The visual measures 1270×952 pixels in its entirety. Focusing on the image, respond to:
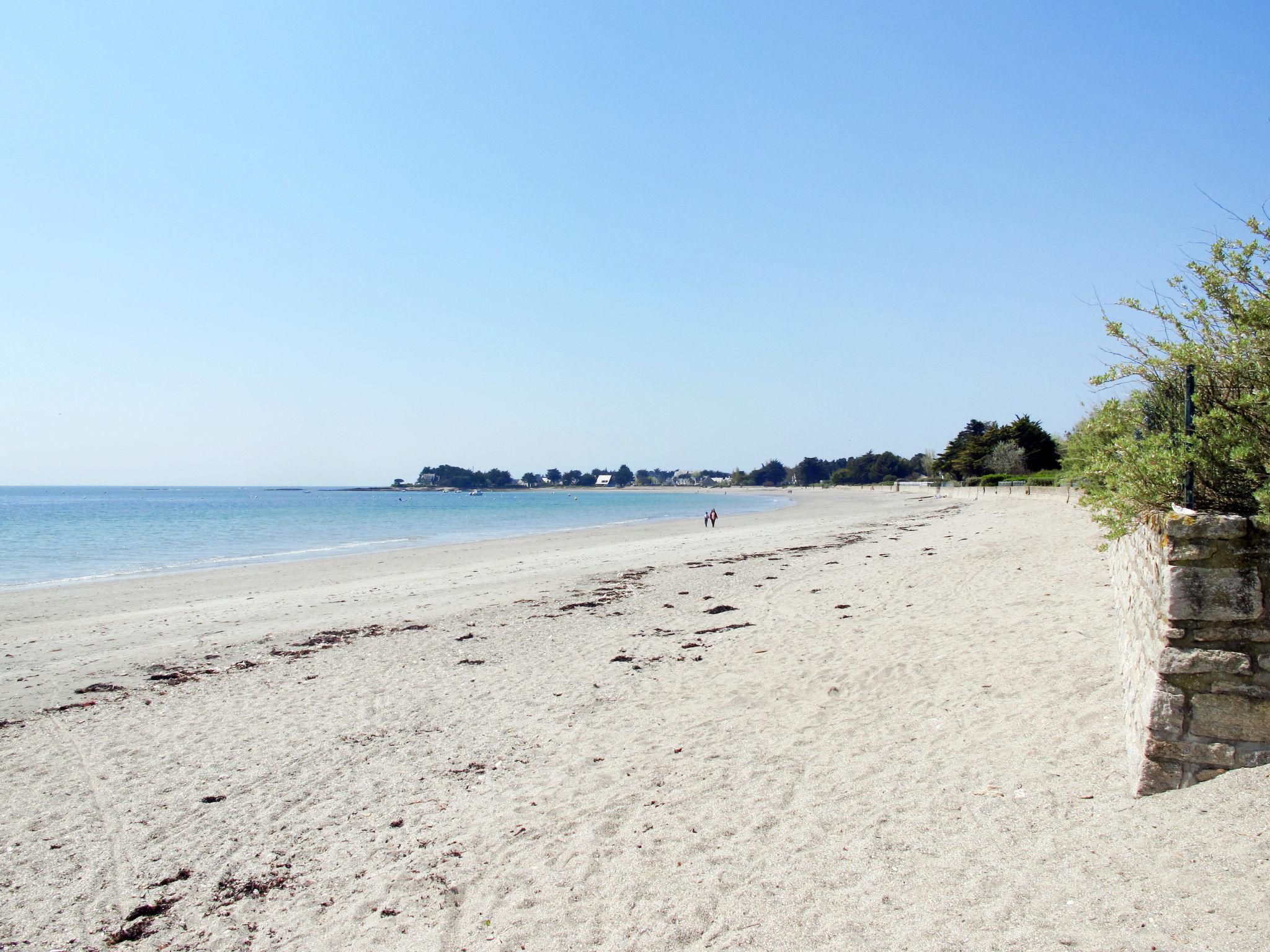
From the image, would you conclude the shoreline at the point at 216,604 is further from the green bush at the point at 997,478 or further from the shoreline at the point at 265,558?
the green bush at the point at 997,478

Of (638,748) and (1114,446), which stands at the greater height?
(1114,446)

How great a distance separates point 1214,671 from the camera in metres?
3.89

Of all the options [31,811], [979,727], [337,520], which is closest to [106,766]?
[31,811]

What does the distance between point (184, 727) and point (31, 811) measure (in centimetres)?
183

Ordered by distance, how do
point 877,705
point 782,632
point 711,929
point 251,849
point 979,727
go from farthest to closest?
point 782,632 → point 877,705 → point 979,727 → point 251,849 → point 711,929

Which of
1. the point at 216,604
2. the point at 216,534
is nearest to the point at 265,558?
the point at 216,604

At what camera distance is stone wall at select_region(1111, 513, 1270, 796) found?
3.80 meters

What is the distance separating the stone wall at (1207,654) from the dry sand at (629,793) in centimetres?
20

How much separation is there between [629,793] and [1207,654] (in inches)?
142

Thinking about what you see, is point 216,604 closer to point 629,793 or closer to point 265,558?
point 265,558

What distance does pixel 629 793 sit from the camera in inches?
205

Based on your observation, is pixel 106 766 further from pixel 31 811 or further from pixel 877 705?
pixel 877 705

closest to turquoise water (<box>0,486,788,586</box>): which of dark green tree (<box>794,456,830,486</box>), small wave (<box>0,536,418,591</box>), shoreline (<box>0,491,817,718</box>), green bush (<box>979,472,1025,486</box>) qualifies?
small wave (<box>0,536,418,591</box>)

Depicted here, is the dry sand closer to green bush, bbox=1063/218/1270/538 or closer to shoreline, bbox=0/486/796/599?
green bush, bbox=1063/218/1270/538
